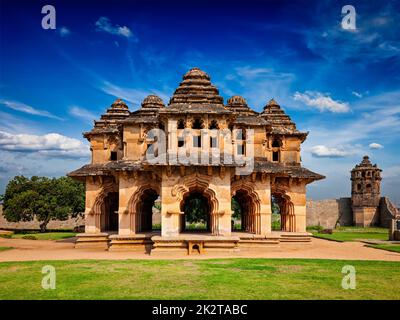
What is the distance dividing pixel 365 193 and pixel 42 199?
38.3 m

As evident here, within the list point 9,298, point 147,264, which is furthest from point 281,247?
point 9,298

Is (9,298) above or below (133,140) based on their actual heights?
below

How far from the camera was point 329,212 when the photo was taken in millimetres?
49469

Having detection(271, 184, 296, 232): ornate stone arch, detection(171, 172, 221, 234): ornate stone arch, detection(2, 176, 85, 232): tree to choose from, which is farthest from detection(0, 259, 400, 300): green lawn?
detection(2, 176, 85, 232): tree

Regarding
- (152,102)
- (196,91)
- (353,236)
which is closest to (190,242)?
(196,91)

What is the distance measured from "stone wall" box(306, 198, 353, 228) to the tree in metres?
28.7

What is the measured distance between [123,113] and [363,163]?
35.4m

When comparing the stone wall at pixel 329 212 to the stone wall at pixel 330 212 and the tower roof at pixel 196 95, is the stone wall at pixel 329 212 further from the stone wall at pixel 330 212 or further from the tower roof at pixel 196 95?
the tower roof at pixel 196 95

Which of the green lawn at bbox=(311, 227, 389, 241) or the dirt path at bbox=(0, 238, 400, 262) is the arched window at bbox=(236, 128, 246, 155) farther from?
the green lawn at bbox=(311, 227, 389, 241)

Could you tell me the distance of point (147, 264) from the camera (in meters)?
14.1

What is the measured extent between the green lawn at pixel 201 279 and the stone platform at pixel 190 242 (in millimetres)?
2524

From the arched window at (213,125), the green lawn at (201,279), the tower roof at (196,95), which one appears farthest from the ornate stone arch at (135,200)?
the green lawn at (201,279)

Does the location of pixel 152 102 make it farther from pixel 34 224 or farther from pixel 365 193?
pixel 365 193

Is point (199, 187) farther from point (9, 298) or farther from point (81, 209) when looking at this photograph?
point (81, 209)
